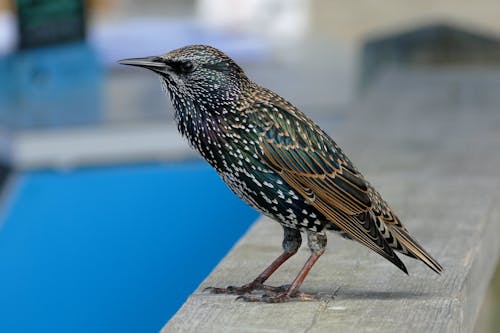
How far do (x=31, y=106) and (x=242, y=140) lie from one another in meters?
3.82

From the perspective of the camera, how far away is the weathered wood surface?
3004mm

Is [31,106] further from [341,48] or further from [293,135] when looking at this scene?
[293,135]

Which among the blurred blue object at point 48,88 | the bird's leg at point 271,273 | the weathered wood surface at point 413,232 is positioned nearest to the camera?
the weathered wood surface at point 413,232

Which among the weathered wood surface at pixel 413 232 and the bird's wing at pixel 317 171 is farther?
the bird's wing at pixel 317 171

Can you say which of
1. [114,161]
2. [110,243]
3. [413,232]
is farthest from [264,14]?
[413,232]

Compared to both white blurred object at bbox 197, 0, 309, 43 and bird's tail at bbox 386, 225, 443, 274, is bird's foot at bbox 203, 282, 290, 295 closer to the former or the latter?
bird's tail at bbox 386, 225, 443, 274

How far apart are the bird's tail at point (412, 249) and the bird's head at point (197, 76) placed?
1.95ft

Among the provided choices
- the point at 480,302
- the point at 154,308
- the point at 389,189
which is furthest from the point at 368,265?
the point at 154,308

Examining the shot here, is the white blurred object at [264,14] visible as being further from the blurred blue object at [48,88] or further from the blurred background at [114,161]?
the blurred blue object at [48,88]

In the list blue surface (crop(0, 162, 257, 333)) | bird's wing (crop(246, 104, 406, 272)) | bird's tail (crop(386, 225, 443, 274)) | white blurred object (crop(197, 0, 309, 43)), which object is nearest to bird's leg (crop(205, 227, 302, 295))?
bird's wing (crop(246, 104, 406, 272))

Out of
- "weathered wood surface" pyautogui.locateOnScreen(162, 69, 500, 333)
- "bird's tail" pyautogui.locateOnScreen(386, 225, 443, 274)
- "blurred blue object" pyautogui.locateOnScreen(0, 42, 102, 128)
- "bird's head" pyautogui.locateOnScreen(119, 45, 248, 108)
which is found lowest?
"blurred blue object" pyautogui.locateOnScreen(0, 42, 102, 128)

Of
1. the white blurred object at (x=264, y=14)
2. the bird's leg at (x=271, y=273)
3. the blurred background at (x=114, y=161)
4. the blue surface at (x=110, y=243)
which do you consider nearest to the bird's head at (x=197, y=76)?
the bird's leg at (x=271, y=273)

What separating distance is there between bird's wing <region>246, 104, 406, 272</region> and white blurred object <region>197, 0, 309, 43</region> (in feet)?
22.2

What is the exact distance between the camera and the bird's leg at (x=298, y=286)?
10.3 feet
